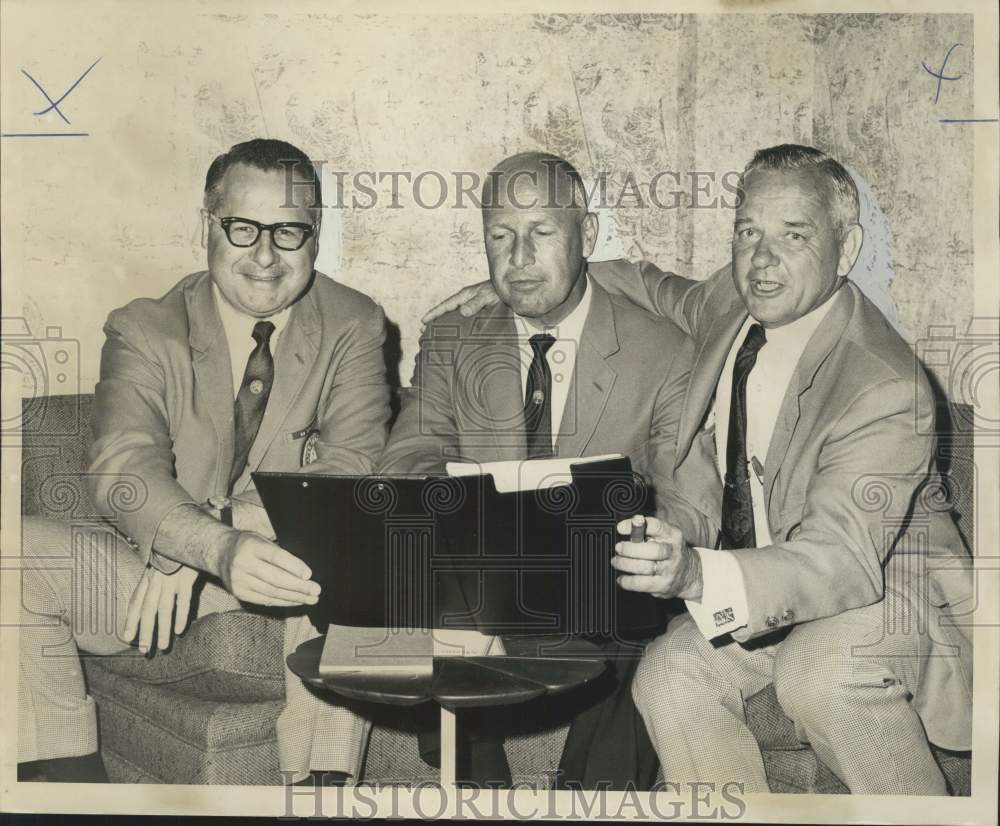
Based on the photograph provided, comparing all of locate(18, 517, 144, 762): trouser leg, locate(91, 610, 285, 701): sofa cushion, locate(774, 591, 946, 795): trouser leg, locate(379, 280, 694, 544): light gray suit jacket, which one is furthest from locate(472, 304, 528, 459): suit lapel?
locate(18, 517, 144, 762): trouser leg

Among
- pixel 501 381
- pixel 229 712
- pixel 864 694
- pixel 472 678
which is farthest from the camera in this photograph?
pixel 501 381

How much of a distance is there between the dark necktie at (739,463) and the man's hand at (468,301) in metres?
0.83

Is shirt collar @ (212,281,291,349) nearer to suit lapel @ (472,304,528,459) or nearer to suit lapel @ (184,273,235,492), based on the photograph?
suit lapel @ (184,273,235,492)

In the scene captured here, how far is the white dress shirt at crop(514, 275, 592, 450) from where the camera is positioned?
13.4 feet

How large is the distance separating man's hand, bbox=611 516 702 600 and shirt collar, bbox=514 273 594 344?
0.65 m

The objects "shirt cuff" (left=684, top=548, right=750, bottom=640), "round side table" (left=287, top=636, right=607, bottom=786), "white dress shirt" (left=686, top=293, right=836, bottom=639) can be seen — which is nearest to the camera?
"round side table" (left=287, top=636, right=607, bottom=786)

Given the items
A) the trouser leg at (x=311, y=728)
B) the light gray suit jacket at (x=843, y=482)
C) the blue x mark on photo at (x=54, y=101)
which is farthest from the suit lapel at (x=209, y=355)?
the light gray suit jacket at (x=843, y=482)

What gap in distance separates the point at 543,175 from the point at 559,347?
57 cm

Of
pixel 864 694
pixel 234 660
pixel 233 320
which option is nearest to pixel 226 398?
pixel 233 320

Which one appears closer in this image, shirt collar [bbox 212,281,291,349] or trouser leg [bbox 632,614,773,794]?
trouser leg [bbox 632,614,773,794]

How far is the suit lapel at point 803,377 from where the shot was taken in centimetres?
400

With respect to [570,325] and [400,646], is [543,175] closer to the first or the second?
[570,325]

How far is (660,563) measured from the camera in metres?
3.83

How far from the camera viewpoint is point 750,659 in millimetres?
3977
